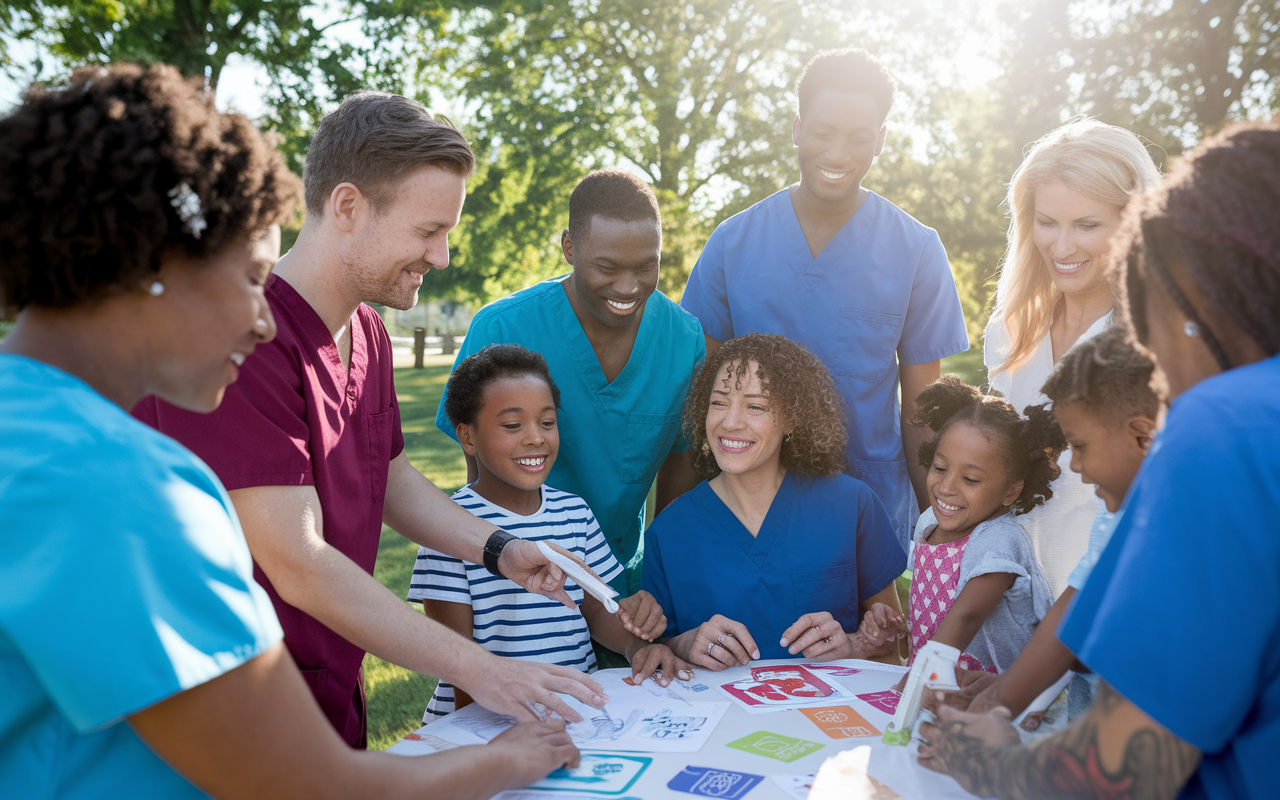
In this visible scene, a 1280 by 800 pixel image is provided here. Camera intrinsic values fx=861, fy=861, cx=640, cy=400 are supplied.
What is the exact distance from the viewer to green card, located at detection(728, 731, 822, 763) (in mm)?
1666

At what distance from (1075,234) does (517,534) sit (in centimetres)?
191

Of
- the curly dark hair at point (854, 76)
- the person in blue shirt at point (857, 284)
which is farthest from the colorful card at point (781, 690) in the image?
the curly dark hair at point (854, 76)

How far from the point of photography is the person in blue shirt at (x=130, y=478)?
0.85 metres

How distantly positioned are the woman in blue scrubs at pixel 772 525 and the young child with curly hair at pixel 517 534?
0.21 metres

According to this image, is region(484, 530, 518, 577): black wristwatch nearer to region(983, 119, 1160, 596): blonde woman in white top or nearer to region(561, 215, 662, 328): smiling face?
region(561, 215, 662, 328): smiling face

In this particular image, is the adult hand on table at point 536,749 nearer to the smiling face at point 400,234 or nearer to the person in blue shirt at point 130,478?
the person in blue shirt at point 130,478

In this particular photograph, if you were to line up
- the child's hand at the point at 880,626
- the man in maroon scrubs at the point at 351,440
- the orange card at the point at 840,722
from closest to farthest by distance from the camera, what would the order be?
the man in maroon scrubs at the point at 351,440 < the orange card at the point at 840,722 < the child's hand at the point at 880,626

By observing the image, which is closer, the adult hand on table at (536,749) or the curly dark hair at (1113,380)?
the adult hand on table at (536,749)

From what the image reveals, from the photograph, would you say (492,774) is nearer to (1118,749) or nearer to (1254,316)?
(1118,749)

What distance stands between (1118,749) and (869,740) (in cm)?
79

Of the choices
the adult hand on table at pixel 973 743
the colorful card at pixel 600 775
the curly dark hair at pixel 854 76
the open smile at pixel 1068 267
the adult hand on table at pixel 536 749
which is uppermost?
the curly dark hair at pixel 854 76

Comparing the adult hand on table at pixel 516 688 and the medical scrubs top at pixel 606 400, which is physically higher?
the medical scrubs top at pixel 606 400

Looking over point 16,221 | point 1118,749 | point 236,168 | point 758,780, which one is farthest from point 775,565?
point 16,221

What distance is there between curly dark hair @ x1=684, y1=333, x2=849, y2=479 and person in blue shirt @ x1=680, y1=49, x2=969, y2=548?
0.34 m
